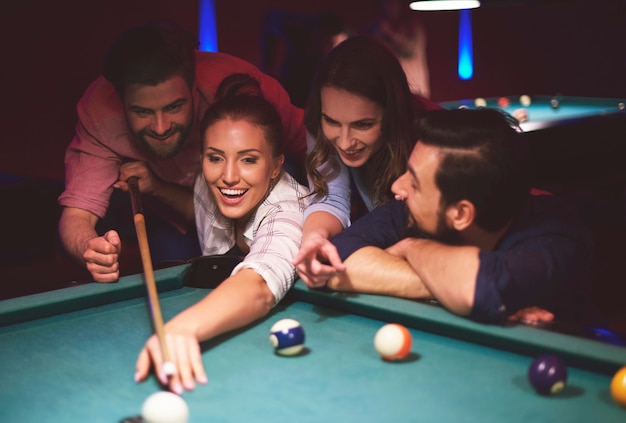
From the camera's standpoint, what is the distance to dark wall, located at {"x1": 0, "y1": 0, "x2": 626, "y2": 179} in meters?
5.50

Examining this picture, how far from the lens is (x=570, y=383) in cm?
164

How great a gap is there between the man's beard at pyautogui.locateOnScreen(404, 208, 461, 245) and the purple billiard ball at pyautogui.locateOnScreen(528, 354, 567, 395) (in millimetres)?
666

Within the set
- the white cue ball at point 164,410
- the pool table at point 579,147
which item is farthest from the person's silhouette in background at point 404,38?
the white cue ball at point 164,410

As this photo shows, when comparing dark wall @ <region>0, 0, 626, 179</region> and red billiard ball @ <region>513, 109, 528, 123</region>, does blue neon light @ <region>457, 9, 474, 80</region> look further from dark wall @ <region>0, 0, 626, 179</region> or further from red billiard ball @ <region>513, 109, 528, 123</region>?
red billiard ball @ <region>513, 109, 528, 123</region>

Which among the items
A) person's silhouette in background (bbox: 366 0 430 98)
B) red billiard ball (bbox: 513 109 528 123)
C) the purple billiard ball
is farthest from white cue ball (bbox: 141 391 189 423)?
person's silhouette in background (bbox: 366 0 430 98)

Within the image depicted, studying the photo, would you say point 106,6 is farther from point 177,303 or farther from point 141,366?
point 141,366

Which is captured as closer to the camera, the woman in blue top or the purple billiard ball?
the purple billiard ball

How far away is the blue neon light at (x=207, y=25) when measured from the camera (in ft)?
20.8

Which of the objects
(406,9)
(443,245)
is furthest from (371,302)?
(406,9)

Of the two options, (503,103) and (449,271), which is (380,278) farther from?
(503,103)

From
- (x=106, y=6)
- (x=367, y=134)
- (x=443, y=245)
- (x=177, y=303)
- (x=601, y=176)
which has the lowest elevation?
(x=601, y=176)

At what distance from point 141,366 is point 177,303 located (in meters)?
0.56

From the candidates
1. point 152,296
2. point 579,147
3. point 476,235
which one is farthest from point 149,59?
point 579,147

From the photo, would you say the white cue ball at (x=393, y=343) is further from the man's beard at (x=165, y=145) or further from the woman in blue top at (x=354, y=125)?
the man's beard at (x=165, y=145)
